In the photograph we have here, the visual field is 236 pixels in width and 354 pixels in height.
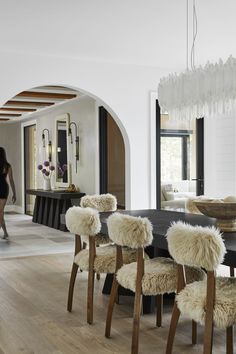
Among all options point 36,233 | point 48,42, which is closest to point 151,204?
point 48,42

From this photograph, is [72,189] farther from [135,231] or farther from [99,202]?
[135,231]

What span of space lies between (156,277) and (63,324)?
3.19ft

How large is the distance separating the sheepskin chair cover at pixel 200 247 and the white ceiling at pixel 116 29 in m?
2.23

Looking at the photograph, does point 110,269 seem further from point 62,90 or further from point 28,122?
point 28,122

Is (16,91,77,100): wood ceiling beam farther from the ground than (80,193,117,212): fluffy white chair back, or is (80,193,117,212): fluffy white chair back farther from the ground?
(16,91,77,100): wood ceiling beam

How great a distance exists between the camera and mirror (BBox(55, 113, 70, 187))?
970 cm

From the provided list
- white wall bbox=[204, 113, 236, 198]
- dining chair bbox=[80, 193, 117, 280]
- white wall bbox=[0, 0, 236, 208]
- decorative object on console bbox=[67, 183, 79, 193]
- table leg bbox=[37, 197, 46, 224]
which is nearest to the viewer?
white wall bbox=[0, 0, 236, 208]

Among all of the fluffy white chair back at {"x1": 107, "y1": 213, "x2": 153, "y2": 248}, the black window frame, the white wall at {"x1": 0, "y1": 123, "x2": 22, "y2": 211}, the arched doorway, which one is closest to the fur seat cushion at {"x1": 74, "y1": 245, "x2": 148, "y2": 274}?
the fluffy white chair back at {"x1": 107, "y1": 213, "x2": 153, "y2": 248}

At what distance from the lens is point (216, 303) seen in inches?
104

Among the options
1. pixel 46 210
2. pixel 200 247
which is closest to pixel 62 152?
pixel 46 210

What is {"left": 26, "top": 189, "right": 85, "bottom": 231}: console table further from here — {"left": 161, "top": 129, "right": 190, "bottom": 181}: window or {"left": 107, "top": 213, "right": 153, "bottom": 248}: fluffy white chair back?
{"left": 107, "top": 213, "right": 153, "bottom": 248}: fluffy white chair back

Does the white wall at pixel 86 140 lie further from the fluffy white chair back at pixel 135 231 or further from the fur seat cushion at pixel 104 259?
the fluffy white chair back at pixel 135 231

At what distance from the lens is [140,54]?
590 cm

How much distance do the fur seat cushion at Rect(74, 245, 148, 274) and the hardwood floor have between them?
41 cm
